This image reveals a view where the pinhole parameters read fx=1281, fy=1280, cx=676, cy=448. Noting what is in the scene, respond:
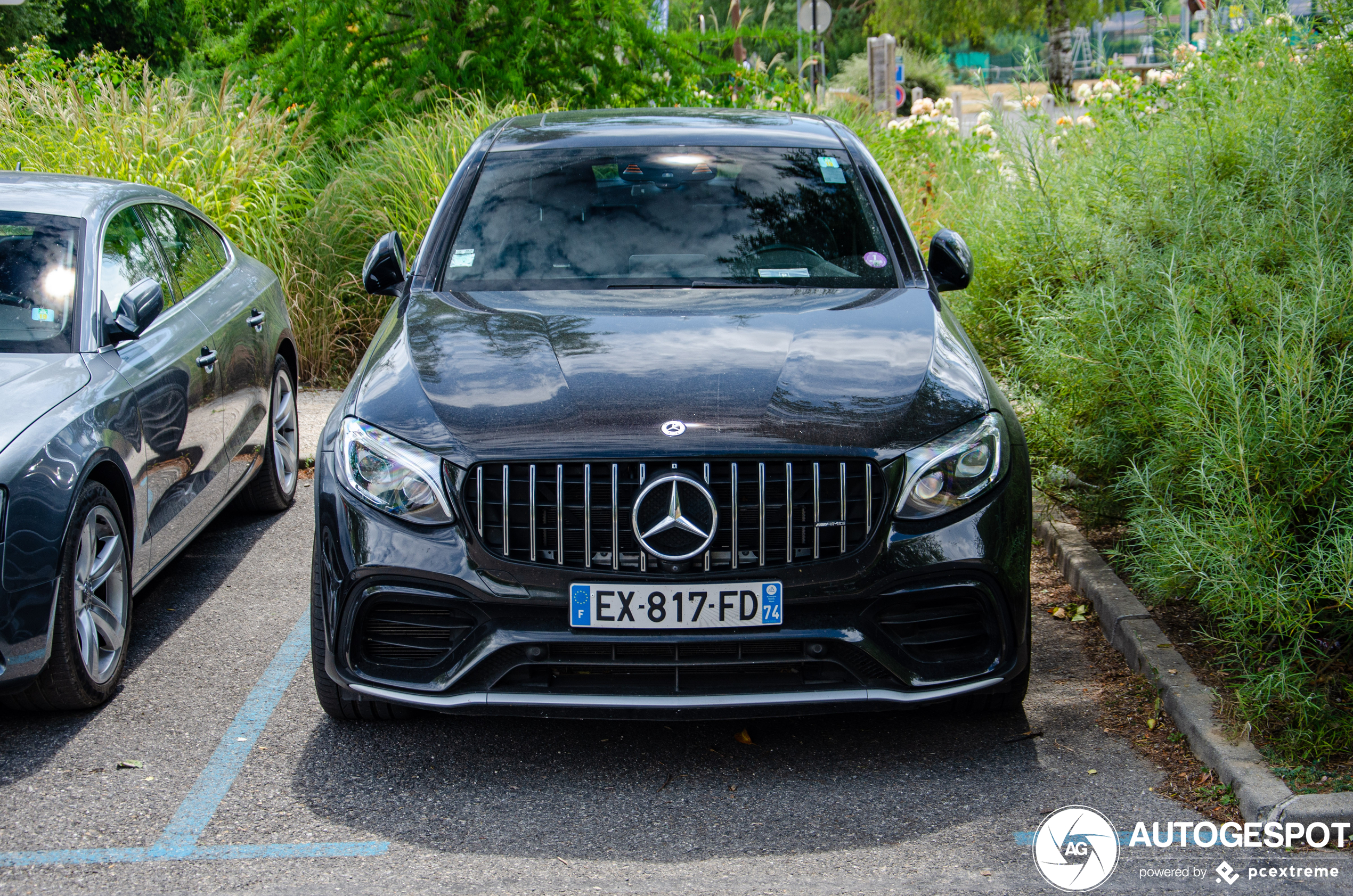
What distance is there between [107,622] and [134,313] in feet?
3.63

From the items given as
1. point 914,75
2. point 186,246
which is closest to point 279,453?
point 186,246

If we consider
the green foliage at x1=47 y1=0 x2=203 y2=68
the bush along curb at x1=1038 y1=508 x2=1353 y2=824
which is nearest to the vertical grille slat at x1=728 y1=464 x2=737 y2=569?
the bush along curb at x1=1038 y1=508 x2=1353 y2=824

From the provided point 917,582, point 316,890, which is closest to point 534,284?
point 917,582

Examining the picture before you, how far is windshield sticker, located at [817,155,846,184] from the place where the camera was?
194 inches

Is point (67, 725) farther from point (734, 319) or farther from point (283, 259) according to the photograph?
point (283, 259)

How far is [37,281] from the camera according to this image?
14.8 ft

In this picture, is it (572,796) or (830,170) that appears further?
(830,170)

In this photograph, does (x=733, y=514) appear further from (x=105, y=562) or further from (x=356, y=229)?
(x=356, y=229)

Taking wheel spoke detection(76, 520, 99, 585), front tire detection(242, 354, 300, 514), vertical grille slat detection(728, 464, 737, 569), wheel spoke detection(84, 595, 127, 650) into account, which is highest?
vertical grille slat detection(728, 464, 737, 569)

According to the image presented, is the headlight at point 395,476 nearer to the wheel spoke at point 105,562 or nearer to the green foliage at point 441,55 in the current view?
the wheel spoke at point 105,562

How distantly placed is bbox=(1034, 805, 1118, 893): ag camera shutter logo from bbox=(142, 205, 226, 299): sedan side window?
396cm

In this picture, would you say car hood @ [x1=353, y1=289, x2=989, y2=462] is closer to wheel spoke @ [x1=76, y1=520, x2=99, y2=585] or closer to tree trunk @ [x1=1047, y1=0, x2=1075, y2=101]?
wheel spoke @ [x1=76, y1=520, x2=99, y2=585]

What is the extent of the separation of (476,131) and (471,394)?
6.52 m

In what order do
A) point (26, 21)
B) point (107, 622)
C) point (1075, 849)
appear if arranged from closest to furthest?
point (1075, 849)
point (107, 622)
point (26, 21)
